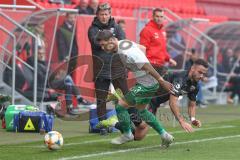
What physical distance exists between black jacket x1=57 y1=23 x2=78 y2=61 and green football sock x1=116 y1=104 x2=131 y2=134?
25.6 feet

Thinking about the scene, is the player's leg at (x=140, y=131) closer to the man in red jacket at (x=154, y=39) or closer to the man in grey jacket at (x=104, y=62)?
the man in grey jacket at (x=104, y=62)

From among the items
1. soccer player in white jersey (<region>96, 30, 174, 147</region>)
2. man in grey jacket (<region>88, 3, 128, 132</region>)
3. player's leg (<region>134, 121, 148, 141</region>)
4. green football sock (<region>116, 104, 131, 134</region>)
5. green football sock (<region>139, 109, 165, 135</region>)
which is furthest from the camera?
man in grey jacket (<region>88, 3, 128, 132</region>)

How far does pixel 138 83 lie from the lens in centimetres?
1177

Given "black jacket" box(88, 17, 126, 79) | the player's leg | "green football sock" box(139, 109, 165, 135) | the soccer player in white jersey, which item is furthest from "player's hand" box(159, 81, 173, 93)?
"black jacket" box(88, 17, 126, 79)

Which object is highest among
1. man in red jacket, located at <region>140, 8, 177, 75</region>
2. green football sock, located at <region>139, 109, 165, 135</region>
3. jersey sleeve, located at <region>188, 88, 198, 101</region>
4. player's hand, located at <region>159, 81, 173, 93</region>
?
man in red jacket, located at <region>140, 8, 177, 75</region>

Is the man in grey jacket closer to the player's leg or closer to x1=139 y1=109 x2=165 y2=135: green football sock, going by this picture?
the player's leg

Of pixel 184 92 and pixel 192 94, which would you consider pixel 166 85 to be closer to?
pixel 184 92

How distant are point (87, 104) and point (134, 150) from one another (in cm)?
794

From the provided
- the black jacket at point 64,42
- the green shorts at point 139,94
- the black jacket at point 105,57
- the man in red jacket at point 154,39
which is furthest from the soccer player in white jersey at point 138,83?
the black jacket at point 64,42

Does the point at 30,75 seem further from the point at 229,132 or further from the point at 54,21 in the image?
the point at 229,132

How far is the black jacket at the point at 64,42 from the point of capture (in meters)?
19.5

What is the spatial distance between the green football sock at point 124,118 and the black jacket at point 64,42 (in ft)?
25.6

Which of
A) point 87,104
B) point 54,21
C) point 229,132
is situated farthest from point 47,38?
point 229,132

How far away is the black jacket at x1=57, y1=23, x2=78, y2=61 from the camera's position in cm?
1950
